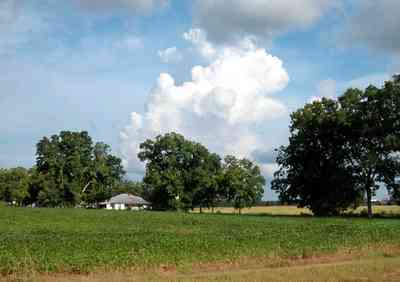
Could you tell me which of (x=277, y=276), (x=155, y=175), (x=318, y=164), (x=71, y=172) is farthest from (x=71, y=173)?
(x=277, y=276)

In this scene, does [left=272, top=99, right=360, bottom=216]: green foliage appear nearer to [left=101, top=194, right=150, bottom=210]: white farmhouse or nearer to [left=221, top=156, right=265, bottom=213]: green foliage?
[left=221, top=156, right=265, bottom=213]: green foliage

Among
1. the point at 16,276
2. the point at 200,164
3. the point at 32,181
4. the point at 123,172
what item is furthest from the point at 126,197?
the point at 16,276

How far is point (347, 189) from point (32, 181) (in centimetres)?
7857

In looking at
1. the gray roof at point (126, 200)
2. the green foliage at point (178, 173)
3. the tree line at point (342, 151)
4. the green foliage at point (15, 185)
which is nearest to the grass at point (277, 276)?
the tree line at point (342, 151)

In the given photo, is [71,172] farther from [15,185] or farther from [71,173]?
[15,185]

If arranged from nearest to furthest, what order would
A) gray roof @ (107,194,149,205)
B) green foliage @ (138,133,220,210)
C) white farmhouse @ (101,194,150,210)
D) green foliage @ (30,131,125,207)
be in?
green foliage @ (138,133,220,210), green foliage @ (30,131,125,207), white farmhouse @ (101,194,150,210), gray roof @ (107,194,149,205)

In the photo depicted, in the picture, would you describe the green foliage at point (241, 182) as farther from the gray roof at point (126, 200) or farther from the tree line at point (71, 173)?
the gray roof at point (126, 200)

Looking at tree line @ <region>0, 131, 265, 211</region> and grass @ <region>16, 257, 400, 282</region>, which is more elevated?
tree line @ <region>0, 131, 265, 211</region>

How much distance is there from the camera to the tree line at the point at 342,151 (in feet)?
230

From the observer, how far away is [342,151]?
248ft

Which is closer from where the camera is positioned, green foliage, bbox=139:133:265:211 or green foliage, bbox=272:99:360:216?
green foliage, bbox=272:99:360:216

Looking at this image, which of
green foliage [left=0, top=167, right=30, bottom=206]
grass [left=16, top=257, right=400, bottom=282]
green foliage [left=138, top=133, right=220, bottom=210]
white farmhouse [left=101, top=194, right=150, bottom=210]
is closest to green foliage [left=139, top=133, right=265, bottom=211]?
green foliage [left=138, top=133, right=220, bottom=210]

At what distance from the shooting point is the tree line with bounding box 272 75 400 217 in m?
70.1

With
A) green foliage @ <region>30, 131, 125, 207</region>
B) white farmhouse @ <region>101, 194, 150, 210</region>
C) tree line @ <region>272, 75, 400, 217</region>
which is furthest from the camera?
white farmhouse @ <region>101, 194, 150, 210</region>
